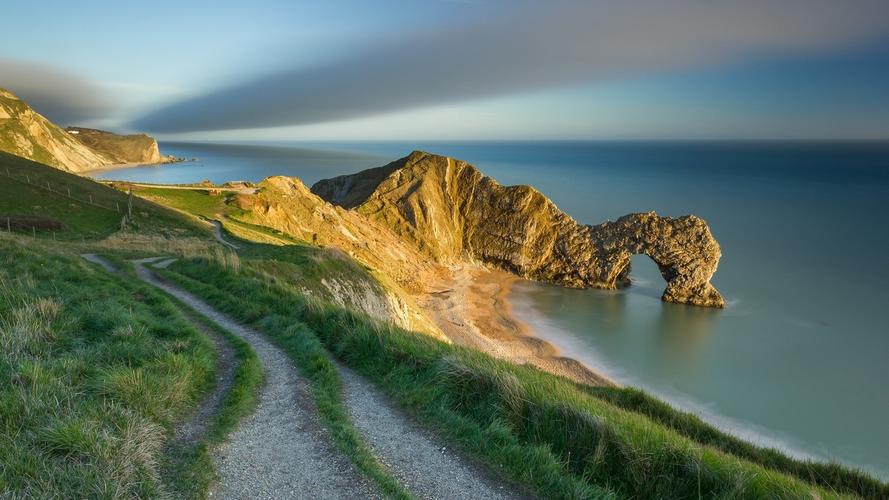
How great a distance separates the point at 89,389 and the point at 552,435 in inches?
328

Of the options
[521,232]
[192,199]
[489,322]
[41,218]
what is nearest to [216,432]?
[41,218]

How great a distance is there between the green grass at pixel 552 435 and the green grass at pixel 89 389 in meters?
4.12

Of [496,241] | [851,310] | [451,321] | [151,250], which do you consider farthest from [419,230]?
[851,310]

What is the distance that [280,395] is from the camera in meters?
9.84

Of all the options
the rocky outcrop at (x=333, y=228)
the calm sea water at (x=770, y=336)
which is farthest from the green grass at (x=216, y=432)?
the rocky outcrop at (x=333, y=228)

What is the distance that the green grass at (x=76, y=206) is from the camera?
1598 inches

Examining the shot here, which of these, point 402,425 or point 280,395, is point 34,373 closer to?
point 280,395

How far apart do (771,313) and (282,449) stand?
Answer: 7573 cm

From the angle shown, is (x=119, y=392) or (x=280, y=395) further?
(x=280, y=395)

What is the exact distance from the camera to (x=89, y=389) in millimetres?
7676

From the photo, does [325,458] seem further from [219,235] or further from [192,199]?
[192,199]

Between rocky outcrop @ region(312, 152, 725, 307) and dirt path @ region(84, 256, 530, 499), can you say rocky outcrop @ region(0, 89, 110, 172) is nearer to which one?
rocky outcrop @ region(312, 152, 725, 307)

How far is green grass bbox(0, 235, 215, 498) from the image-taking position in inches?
214

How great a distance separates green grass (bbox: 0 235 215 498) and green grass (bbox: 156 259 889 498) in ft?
13.5
